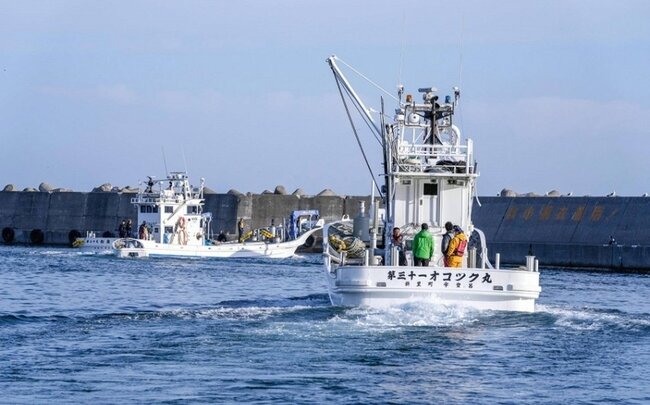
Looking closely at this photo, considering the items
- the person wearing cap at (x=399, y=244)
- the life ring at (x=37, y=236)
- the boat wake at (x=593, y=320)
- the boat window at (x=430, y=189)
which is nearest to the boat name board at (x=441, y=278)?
the boat wake at (x=593, y=320)

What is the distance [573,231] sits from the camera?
205 ft

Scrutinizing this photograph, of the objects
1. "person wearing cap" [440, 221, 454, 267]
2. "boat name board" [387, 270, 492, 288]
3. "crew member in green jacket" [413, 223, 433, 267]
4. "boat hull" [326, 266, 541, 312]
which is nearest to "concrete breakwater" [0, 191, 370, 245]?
"person wearing cap" [440, 221, 454, 267]

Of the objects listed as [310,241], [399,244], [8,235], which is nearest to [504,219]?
[310,241]

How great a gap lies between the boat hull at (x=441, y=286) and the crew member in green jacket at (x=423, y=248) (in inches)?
45.2

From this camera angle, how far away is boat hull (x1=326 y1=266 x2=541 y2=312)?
2661cm

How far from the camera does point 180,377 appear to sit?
19.8 m

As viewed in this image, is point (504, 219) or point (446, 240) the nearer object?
point (446, 240)

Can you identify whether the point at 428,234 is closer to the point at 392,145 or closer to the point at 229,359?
the point at 392,145

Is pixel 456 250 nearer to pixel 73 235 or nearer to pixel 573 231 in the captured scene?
pixel 573 231

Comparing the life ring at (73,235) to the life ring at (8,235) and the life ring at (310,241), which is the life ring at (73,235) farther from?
the life ring at (310,241)

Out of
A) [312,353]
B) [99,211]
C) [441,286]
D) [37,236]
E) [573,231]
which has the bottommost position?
[312,353]

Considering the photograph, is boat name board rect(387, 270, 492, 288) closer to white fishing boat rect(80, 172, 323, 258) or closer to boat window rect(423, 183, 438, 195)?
boat window rect(423, 183, 438, 195)

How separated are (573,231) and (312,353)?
138 ft

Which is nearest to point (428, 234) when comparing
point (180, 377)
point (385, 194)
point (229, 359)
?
point (385, 194)
